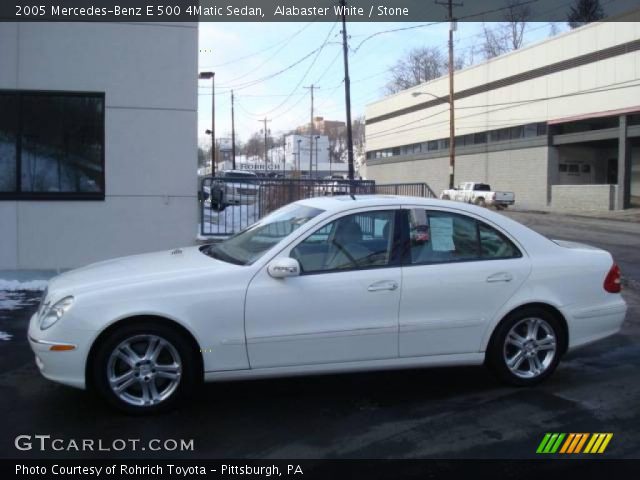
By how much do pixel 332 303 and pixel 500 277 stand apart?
4.66ft

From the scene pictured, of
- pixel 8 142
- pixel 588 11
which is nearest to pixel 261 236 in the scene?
pixel 8 142

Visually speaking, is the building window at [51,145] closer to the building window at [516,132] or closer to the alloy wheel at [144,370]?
the alloy wheel at [144,370]

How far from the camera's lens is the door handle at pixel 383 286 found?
4.97 metres

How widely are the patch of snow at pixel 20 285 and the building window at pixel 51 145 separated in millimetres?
1284

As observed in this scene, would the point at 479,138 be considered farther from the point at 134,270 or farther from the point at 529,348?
the point at 134,270

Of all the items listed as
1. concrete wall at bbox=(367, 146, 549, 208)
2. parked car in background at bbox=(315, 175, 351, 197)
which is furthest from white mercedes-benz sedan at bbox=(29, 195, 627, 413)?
concrete wall at bbox=(367, 146, 549, 208)

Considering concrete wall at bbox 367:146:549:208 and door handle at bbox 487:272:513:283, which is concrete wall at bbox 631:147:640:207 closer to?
concrete wall at bbox 367:146:549:208

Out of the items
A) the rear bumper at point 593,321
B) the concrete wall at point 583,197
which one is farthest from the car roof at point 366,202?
the concrete wall at point 583,197

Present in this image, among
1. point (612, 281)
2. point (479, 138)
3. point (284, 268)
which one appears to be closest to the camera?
point (284, 268)

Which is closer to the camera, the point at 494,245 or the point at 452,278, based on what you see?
the point at 452,278

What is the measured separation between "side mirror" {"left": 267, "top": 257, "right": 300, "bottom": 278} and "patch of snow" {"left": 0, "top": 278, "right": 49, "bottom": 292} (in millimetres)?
5606

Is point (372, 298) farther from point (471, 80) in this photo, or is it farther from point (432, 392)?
point (471, 80)

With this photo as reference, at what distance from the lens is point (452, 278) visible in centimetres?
518

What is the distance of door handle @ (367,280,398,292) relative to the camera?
4969 mm
